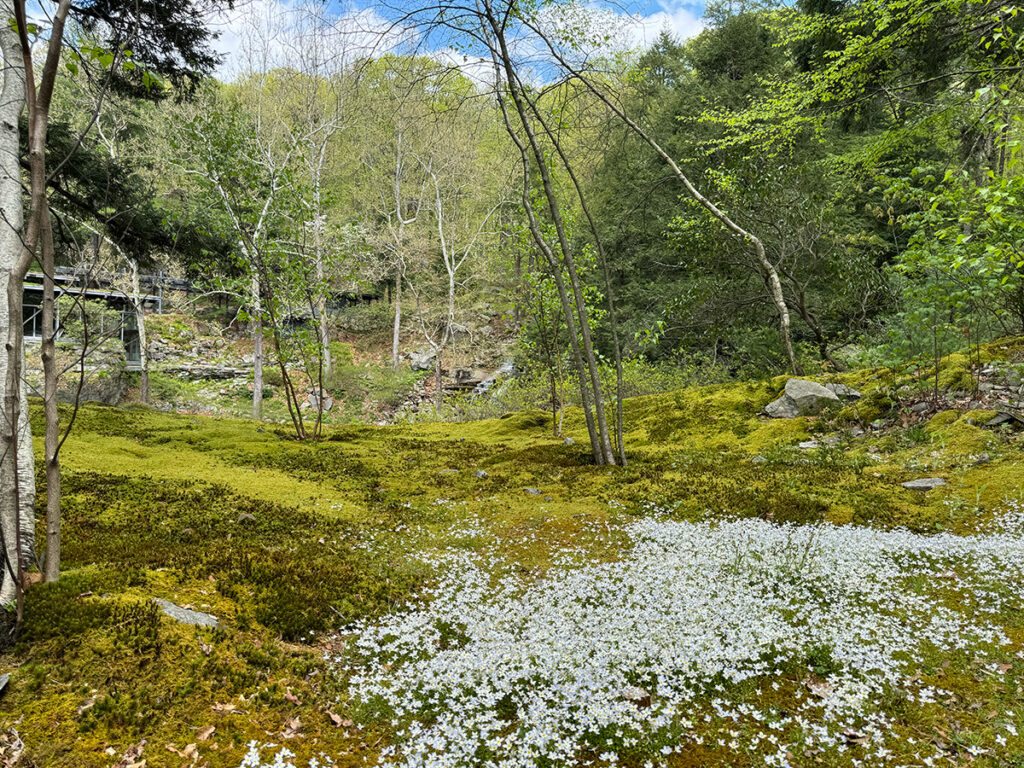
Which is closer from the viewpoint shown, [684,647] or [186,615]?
[186,615]

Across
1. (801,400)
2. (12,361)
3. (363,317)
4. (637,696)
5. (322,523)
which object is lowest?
(637,696)

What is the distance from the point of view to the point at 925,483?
6.03m

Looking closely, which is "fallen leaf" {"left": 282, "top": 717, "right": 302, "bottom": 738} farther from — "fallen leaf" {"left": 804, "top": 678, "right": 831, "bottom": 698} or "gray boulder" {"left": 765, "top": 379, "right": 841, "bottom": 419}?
"gray boulder" {"left": 765, "top": 379, "right": 841, "bottom": 419}

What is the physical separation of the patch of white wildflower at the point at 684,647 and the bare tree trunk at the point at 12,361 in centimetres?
205

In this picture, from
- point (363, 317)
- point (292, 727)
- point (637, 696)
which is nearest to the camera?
point (292, 727)

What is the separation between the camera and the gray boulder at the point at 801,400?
30.0 ft

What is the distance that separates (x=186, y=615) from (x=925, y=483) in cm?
754

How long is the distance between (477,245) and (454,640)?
29.4 meters

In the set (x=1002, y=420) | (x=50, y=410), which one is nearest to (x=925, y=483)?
(x=1002, y=420)

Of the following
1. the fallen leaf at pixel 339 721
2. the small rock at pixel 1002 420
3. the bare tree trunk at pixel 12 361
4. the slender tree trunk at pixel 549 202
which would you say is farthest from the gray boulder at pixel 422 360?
the fallen leaf at pixel 339 721

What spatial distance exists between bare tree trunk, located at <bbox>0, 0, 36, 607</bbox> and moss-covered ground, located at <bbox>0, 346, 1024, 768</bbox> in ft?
1.12

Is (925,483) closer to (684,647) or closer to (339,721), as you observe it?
(684,647)

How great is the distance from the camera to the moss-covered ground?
262 centimetres

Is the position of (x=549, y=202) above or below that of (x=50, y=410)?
above
